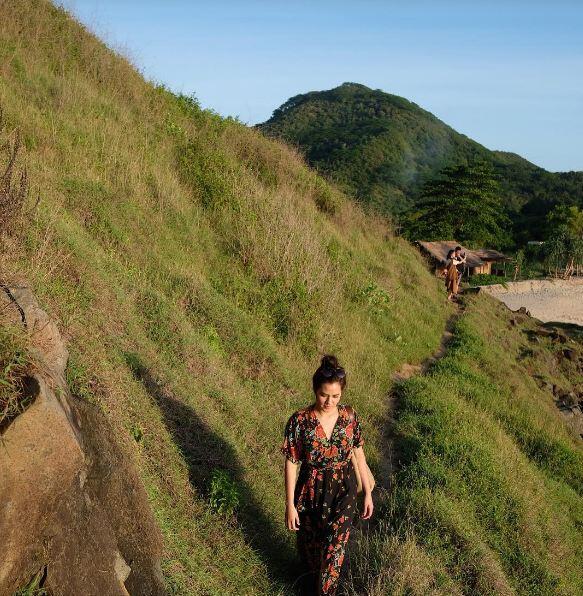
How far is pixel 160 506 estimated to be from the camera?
4.16 meters

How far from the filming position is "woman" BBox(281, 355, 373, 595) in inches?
155

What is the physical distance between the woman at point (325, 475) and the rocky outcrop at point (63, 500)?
0.98 m

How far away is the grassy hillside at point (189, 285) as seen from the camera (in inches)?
180

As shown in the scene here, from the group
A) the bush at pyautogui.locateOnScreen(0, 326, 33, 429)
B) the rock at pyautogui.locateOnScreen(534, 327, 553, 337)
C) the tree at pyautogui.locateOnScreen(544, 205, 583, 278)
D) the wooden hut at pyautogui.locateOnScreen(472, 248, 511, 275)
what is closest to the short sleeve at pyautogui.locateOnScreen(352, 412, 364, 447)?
the bush at pyautogui.locateOnScreen(0, 326, 33, 429)

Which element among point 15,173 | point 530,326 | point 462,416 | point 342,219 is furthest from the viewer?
point 530,326

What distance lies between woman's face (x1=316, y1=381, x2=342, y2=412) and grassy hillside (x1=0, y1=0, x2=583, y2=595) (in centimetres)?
126

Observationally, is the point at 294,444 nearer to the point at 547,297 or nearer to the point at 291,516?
the point at 291,516

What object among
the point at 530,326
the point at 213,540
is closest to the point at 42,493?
the point at 213,540

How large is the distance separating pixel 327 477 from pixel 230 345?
387 centimetres

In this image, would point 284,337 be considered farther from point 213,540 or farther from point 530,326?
point 530,326

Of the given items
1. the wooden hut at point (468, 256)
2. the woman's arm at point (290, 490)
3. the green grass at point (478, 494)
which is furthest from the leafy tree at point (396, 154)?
the woman's arm at point (290, 490)

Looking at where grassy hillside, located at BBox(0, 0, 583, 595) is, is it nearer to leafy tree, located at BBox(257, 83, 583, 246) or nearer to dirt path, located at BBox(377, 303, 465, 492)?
dirt path, located at BBox(377, 303, 465, 492)

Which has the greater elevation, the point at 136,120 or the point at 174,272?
the point at 136,120

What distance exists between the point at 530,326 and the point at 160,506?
746 inches
